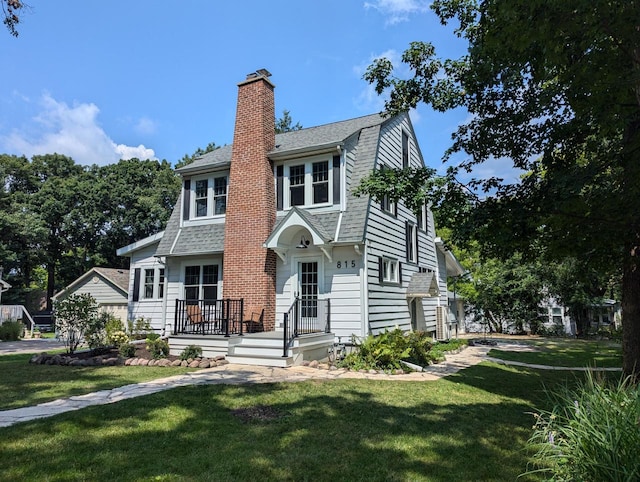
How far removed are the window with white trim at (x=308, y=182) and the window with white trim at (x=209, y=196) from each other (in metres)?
2.20

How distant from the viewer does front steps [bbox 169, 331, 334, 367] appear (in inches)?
395

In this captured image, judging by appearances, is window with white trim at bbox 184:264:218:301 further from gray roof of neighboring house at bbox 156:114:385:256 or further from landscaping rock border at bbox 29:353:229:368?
landscaping rock border at bbox 29:353:229:368

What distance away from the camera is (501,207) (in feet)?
24.8

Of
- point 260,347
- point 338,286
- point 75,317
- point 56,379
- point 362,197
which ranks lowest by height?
point 56,379

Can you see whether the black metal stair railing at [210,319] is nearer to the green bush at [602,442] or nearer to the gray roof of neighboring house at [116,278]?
the green bush at [602,442]

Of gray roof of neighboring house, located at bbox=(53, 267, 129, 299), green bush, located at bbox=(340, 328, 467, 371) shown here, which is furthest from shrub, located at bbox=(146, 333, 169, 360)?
gray roof of neighboring house, located at bbox=(53, 267, 129, 299)

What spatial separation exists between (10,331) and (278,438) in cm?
2071

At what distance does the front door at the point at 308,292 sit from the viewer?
11.8 metres

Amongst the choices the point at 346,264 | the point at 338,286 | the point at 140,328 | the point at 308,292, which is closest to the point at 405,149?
the point at 346,264

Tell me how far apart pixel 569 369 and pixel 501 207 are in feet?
19.6

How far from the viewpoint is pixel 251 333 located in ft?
38.1

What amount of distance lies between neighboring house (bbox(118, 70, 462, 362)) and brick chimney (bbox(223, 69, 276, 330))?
0.03 metres

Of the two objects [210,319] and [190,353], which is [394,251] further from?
[190,353]

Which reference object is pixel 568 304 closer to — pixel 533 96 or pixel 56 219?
pixel 533 96
